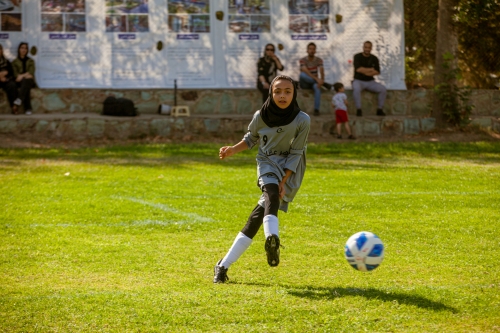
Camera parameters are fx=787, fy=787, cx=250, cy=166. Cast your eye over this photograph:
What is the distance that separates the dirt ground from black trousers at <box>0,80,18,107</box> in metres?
1.33

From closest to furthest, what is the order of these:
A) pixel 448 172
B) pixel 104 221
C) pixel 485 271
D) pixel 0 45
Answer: pixel 485 271 < pixel 104 221 < pixel 448 172 < pixel 0 45

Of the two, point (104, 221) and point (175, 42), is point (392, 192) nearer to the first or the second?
point (104, 221)

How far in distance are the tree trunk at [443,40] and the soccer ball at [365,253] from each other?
1526 centimetres

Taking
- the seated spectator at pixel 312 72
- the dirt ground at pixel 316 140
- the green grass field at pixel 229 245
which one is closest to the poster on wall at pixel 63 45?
the dirt ground at pixel 316 140

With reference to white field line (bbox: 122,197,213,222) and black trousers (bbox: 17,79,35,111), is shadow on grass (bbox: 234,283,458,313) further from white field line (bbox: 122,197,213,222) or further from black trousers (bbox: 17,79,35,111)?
black trousers (bbox: 17,79,35,111)

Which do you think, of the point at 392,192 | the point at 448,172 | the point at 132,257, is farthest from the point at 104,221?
the point at 448,172

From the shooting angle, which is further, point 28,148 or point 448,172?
point 28,148

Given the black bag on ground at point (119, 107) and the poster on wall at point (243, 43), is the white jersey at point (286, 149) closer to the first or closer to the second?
the black bag on ground at point (119, 107)

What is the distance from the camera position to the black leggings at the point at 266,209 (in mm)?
6480

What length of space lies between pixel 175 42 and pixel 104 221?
1188 cm

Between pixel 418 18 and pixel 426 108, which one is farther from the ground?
pixel 418 18

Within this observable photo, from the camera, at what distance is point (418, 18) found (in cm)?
2261

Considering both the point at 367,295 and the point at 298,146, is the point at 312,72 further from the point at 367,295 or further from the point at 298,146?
the point at 367,295

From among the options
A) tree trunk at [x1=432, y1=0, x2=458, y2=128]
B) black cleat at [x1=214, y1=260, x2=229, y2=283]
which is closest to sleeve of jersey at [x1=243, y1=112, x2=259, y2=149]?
black cleat at [x1=214, y1=260, x2=229, y2=283]
